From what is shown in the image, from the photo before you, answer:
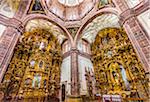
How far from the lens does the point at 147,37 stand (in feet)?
23.8

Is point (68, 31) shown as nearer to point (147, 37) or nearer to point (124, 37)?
point (124, 37)

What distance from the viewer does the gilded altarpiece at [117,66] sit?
885cm

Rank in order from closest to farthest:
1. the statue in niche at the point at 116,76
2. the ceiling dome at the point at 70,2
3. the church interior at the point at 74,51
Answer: the church interior at the point at 74,51, the statue in niche at the point at 116,76, the ceiling dome at the point at 70,2

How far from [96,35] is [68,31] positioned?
10.8ft

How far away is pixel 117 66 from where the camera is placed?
10.8 meters

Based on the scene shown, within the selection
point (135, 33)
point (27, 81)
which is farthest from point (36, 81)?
point (135, 33)

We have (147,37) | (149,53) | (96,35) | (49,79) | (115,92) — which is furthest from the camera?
(96,35)

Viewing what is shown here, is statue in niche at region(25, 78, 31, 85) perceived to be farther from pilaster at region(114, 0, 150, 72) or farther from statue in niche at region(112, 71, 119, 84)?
pilaster at region(114, 0, 150, 72)

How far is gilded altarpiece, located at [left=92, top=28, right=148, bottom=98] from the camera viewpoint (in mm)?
8845

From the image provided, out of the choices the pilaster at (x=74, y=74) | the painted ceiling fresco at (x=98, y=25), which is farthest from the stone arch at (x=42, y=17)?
the painted ceiling fresco at (x=98, y=25)

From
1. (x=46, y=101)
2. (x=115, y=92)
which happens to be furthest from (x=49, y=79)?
(x=115, y=92)

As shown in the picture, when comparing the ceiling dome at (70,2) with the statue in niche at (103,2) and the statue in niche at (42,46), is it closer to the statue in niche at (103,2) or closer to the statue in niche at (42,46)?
the statue in niche at (103,2)

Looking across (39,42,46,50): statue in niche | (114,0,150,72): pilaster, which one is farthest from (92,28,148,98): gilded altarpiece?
(39,42,46,50): statue in niche

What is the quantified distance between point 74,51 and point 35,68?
3742 mm
